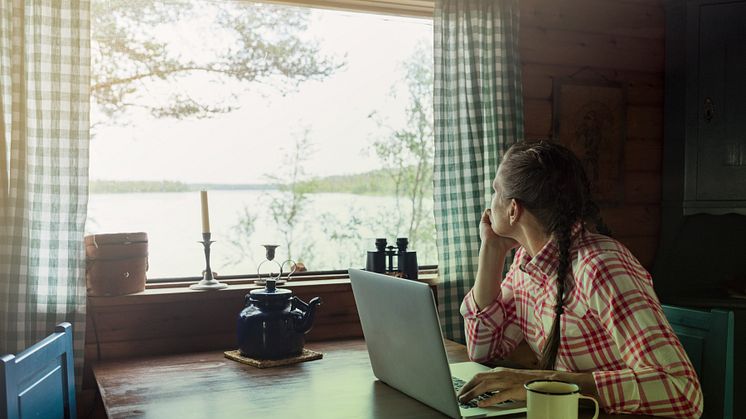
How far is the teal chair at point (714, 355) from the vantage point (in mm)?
1675

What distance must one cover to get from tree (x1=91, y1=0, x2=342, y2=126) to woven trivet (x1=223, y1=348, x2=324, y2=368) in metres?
0.99

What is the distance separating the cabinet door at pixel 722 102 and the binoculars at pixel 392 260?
1368 millimetres

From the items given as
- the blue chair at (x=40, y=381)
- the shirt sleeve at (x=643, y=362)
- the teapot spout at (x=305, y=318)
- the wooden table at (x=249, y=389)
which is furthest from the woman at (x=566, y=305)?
the blue chair at (x=40, y=381)

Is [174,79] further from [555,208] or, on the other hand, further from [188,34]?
[555,208]

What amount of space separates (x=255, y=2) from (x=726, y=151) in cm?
197

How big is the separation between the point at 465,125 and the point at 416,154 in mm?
297

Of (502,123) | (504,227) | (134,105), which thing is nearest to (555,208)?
(504,227)

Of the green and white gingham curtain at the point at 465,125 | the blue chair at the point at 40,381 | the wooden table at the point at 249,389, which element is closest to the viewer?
the blue chair at the point at 40,381

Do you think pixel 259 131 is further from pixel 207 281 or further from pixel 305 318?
pixel 305 318

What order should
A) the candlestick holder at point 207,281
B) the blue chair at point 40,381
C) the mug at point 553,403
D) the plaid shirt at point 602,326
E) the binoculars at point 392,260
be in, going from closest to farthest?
the mug at point 553,403 < the blue chair at point 40,381 < the plaid shirt at point 602,326 < the candlestick holder at point 207,281 < the binoculars at point 392,260

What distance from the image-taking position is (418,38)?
303cm

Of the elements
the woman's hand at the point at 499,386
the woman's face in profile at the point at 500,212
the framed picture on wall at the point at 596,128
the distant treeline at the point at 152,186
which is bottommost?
the woman's hand at the point at 499,386

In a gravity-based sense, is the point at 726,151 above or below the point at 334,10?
below

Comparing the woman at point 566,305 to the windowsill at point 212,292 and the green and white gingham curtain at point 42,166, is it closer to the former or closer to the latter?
the windowsill at point 212,292
